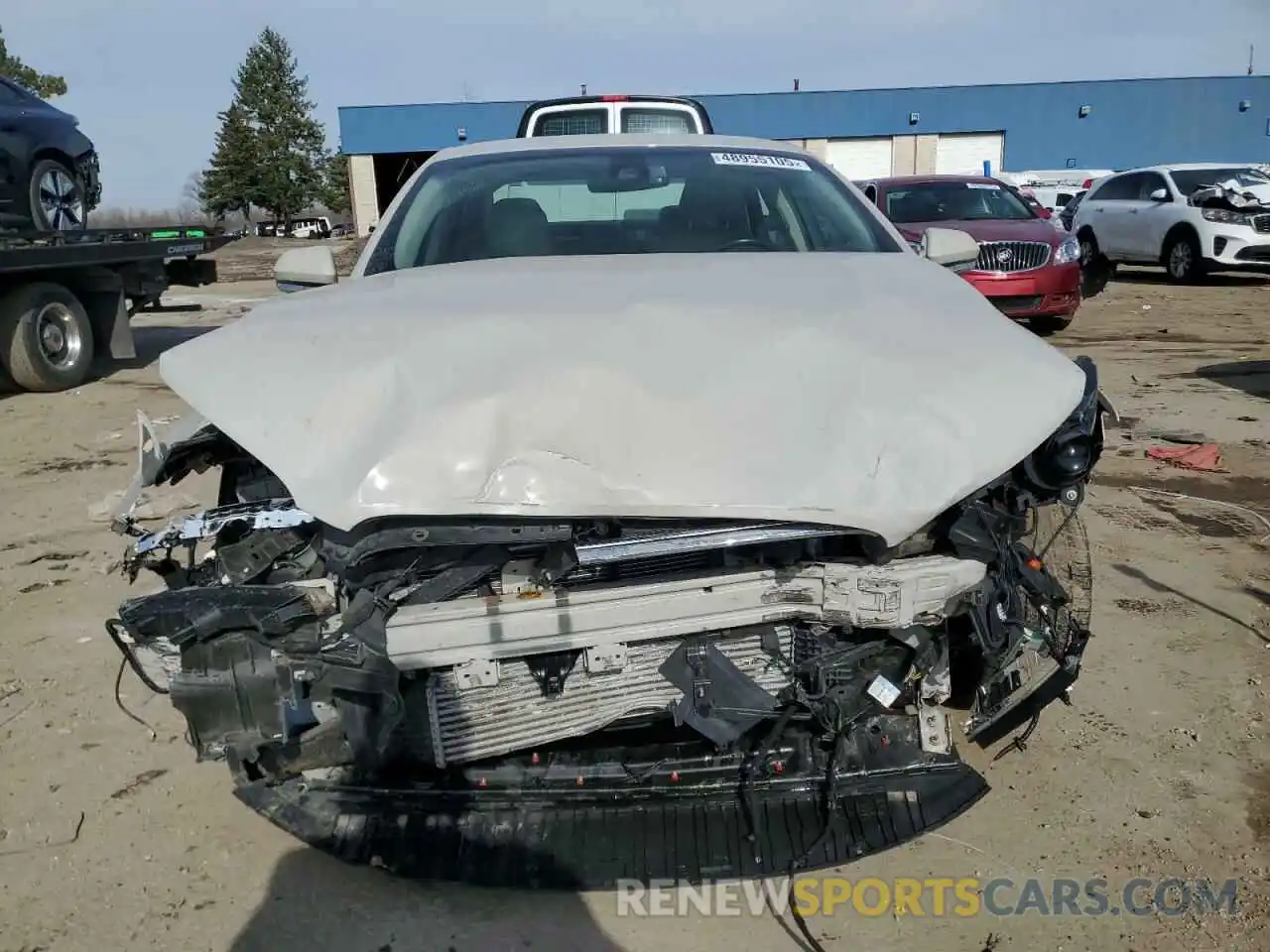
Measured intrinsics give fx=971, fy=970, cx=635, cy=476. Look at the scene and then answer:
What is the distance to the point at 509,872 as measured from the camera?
2.24 m

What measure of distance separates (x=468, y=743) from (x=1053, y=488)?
1501 mm

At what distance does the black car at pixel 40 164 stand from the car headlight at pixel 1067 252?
977 cm

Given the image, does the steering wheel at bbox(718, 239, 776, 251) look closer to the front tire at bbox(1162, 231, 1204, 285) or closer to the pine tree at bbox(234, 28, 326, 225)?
the front tire at bbox(1162, 231, 1204, 285)

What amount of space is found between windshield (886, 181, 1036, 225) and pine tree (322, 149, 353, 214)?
193 ft

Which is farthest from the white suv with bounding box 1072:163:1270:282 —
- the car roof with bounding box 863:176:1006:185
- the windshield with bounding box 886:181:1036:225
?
the windshield with bounding box 886:181:1036:225

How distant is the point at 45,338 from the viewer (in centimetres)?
869

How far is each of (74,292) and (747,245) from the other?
8.48 meters

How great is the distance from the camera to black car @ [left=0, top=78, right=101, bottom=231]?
29.6 ft

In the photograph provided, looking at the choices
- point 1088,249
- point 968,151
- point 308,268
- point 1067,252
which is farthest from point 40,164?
point 968,151

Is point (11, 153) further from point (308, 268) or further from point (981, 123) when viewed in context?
point (981, 123)

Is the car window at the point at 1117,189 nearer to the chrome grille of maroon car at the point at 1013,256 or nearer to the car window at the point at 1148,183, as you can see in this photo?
the car window at the point at 1148,183

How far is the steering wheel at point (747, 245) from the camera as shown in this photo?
3232 millimetres

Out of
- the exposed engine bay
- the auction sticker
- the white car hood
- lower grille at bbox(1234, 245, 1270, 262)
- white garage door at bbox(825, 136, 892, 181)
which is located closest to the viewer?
the white car hood

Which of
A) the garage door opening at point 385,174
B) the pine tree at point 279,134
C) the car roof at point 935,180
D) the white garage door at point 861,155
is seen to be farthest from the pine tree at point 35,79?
the car roof at point 935,180
